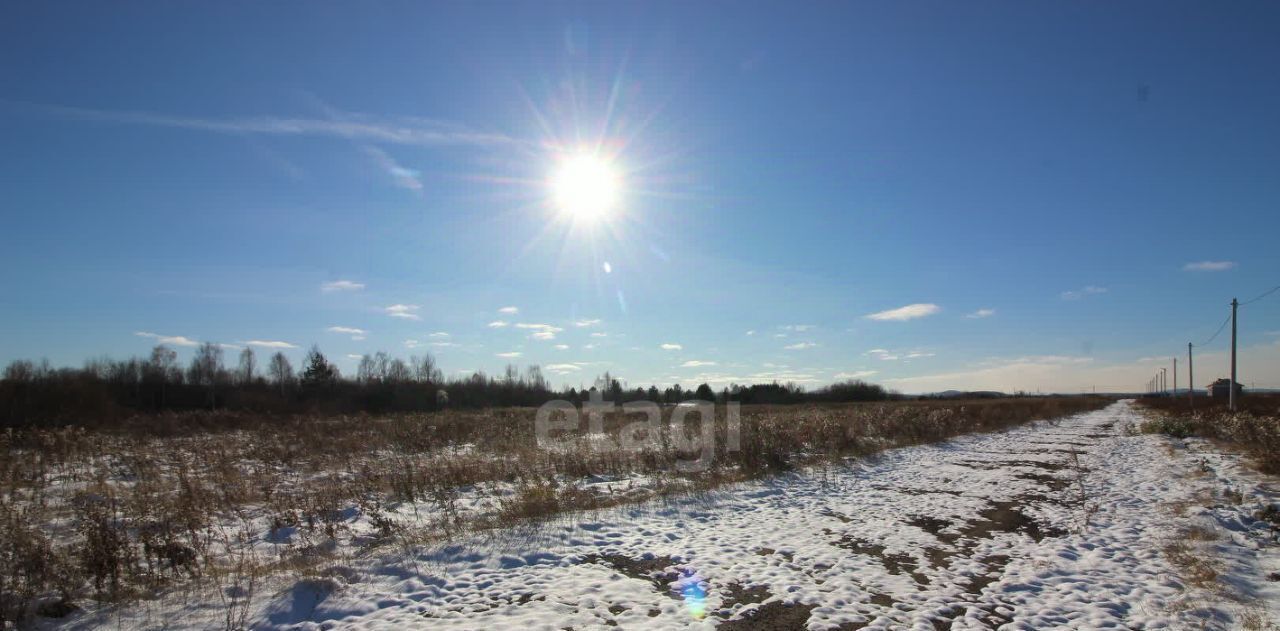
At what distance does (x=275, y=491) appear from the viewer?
12.3 meters

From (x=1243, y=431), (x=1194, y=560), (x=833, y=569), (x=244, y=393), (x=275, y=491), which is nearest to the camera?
(x=1194, y=560)

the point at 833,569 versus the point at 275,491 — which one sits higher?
the point at 833,569

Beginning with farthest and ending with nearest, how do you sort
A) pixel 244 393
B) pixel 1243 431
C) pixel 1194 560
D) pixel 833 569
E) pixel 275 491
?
pixel 244 393 → pixel 1243 431 → pixel 275 491 → pixel 833 569 → pixel 1194 560

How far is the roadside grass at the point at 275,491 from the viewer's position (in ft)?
21.4

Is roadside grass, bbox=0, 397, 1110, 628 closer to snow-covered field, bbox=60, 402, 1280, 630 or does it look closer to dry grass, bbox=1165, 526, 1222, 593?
snow-covered field, bbox=60, 402, 1280, 630

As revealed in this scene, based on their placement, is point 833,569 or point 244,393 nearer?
point 833,569

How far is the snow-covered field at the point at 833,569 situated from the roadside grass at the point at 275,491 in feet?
2.34

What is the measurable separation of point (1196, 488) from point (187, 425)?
3331 cm

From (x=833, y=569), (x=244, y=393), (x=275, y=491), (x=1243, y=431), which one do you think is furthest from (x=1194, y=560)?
(x=244, y=393)

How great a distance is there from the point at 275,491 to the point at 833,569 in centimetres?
1148

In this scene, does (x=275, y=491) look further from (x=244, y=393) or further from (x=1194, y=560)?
(x=244, y=393)

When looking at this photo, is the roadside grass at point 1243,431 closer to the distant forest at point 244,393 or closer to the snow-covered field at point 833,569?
the snow-covered field at point 833,569

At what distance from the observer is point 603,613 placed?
5.99 meters

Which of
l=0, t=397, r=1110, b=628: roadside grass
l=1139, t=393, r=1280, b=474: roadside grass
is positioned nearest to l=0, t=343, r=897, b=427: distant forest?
l=0, t=397, r=1110, b=628: roadside grass
